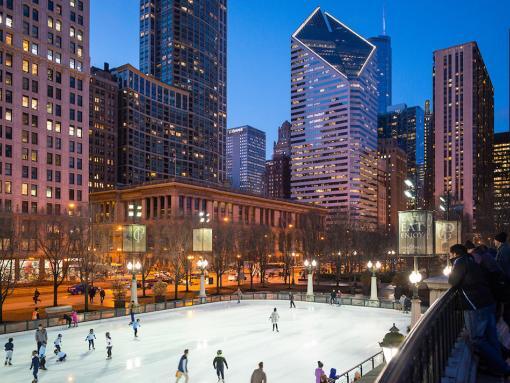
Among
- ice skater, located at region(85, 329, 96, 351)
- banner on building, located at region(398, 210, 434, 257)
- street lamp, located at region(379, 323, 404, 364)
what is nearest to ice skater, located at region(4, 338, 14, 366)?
ice skater, located at region(85, 329, 96, 351)

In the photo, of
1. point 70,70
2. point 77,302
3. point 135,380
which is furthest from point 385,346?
point 70,70

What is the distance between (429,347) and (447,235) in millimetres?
23785

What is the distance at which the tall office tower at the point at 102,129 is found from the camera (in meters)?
169

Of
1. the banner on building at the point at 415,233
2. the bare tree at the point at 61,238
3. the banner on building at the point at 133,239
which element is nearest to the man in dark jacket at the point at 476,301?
the banner on building at the point at 415,233

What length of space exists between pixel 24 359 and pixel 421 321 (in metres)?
26.0

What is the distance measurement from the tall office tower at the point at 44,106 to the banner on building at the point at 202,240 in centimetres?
4584

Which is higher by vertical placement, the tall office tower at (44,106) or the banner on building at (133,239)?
the tall office tower at (44,106)

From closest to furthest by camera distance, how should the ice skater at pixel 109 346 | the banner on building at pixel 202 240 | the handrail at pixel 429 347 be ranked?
1. the handrail at pixel 429 347
2. the ice skater at pixel 109 346
3. the banner on building at pixel 202 240

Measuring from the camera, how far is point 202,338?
30.5 metres

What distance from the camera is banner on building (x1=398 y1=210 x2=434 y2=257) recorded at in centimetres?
2084

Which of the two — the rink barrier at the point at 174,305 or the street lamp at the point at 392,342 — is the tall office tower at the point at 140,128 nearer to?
the rink barrier at the point at 174,305

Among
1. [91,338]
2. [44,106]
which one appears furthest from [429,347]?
[44,106]

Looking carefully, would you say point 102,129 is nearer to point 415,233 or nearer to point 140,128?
point 140,128

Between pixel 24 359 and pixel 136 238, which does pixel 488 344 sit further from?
pixel 136 238
